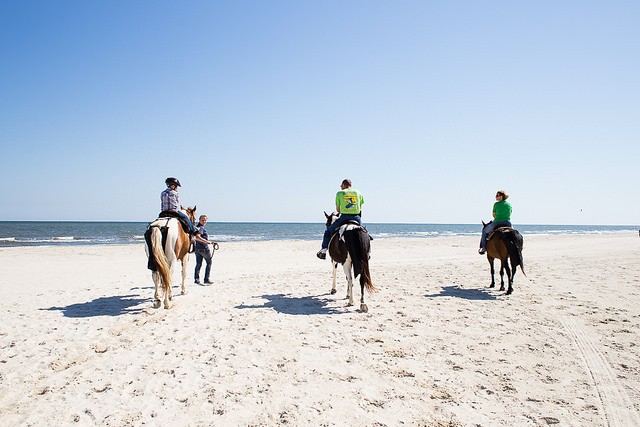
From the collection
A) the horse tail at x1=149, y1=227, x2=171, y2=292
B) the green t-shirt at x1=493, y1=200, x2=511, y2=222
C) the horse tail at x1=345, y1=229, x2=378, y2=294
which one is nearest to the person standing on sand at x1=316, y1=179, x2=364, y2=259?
the horse tail at x1=345, y1=229, x2=378, y2=294

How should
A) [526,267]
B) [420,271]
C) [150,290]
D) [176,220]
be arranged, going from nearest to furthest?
[176,220] → [150,290] → [420,271] → [526,267]

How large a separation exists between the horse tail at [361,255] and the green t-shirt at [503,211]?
447cm

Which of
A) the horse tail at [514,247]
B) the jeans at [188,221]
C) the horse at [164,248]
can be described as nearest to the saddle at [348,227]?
the jeans at [188,221]

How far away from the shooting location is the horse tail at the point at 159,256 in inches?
263

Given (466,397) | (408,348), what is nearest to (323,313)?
(408,348)

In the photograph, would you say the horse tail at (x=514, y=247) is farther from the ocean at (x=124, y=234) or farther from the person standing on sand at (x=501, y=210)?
the ocean at (x=124, y=234)

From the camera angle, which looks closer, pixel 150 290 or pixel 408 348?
pixel 408 348

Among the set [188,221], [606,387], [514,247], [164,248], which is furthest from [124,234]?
[606,387]

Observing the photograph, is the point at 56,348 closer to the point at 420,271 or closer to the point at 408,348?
the point at 408,348

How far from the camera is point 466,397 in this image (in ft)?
11.7

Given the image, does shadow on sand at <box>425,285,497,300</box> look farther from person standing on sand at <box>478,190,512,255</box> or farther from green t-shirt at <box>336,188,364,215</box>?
green t-shirt at <box>336,188,364,215</box>

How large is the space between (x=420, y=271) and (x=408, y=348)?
8.13 meters

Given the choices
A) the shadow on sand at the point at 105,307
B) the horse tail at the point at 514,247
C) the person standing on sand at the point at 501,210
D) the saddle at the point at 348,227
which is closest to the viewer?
the shadow on sand at the point at 105,307

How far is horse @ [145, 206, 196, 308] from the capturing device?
6.71 meters
